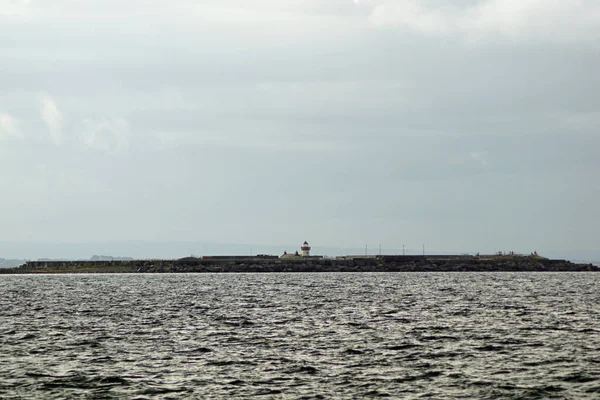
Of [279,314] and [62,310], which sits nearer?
[279,314]

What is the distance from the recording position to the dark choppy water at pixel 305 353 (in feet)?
92.5

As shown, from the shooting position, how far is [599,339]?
41.6 metres

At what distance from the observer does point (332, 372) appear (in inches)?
1244

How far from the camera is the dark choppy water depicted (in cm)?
2820

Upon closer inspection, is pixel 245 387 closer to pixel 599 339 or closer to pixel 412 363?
pixel 412 363

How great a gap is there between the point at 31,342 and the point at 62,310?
88.1 feet

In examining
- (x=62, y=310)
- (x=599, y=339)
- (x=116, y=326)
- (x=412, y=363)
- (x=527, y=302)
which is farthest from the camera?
(x=527, y=302)

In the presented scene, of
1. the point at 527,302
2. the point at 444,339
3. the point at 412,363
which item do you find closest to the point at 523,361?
the point at 412,363

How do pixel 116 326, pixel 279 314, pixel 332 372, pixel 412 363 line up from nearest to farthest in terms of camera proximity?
1. pixel 332 372
2. pixel 412 363
3. pixel 116 326
4. pixel 279 314

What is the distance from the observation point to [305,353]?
3716 centimetres

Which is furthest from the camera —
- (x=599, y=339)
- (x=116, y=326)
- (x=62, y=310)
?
(x=62, y=310)

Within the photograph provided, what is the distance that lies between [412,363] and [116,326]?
1026 inches

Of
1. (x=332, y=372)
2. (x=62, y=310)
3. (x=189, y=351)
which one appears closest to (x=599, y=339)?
(x=332, y=372)

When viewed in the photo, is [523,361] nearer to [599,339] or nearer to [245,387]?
[599,339]
